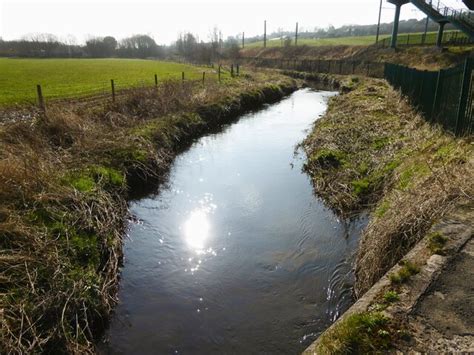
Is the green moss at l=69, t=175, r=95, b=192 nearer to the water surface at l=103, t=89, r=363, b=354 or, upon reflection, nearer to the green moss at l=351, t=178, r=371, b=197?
the water surface at l=103, t=89, r=363, b=354

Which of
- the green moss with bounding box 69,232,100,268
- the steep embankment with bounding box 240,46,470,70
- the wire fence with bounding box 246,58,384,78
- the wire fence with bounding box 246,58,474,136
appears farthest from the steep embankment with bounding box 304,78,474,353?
the wire fence with bounding box 246,58,384,78

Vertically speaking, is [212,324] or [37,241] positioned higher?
[37,241]

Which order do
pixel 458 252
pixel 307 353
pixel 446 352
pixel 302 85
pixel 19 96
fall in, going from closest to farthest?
pixel 446 352, pixel 307 353, pixel 458 252, pixel 19 96, pixel 302 85

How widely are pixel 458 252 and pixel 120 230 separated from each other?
5.89 meters

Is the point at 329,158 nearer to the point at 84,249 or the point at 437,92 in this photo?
the point at 437,92

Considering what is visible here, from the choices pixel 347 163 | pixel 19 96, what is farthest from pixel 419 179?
pixel 19 96

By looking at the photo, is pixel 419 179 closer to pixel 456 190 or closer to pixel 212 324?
pixel 456 190

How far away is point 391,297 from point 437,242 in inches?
47.5

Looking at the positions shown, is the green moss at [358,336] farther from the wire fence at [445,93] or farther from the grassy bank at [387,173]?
the wire fence at [445,93]

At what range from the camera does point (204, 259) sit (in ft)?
21.9

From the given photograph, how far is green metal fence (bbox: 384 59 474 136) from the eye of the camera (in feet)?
Answer: 26.2

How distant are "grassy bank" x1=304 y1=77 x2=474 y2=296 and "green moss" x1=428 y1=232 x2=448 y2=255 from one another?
2.00 ft

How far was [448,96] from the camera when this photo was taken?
9430 mm

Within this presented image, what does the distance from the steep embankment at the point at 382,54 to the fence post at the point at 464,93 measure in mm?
15564
